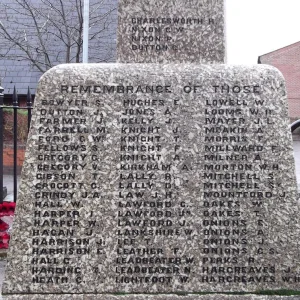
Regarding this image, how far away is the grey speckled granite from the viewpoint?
12.0ft

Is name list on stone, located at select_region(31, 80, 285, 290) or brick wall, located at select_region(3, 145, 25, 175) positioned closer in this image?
name list on stone, located at select_region(31, 80, 285, 290)

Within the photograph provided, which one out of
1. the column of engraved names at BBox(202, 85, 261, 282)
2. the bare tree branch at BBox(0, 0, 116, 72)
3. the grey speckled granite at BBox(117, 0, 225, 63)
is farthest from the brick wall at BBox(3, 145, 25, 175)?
the column of engraved names at BBox(202, 85, 261, 282)

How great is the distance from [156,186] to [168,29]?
3.68ft

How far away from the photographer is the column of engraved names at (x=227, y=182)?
3188 millimetres

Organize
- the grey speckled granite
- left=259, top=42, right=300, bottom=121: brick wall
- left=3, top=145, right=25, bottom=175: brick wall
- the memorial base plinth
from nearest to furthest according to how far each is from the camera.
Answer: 1. the memorial base plinth
2. the grey speckled granite
3. left=3, top=145, right=25, bottom=175: brick wall
4. left=259, top=42, right=300, bottom=121: brick wall

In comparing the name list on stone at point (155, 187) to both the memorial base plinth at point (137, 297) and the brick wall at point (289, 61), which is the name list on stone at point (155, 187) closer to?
the memorial base plinth at point (137, 297)

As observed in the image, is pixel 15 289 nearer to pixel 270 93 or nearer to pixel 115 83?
pixel 115 83

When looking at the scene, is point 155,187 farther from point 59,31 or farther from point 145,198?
point 59,31

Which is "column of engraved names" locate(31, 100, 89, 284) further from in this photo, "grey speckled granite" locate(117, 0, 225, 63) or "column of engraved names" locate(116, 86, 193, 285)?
"grey speckled granite" locate(117, 0, 225, 63)

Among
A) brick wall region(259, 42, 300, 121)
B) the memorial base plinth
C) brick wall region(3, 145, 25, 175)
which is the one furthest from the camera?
brick wall region(259, 42, 300, 121)

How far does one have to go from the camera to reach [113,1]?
22.2 metres

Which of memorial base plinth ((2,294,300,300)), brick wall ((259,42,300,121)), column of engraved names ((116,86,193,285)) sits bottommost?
memorial base plinth ((2,294,300,300))

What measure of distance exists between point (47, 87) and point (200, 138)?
3.20 feet

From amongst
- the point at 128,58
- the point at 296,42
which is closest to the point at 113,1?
the point at 128,58
